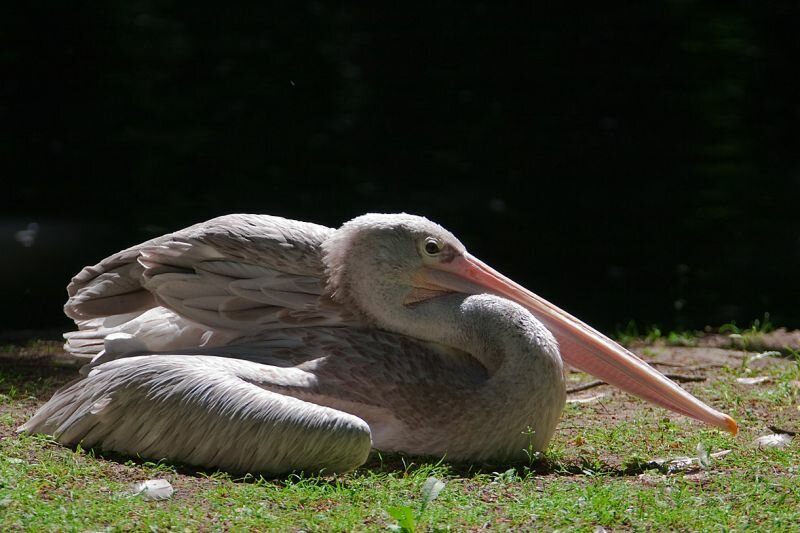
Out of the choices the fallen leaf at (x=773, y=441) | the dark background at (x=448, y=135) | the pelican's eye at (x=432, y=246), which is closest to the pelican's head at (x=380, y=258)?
the pelican's eye at (x=432, y=246)

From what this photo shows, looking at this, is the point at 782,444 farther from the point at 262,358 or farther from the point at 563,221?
the point at 563,221

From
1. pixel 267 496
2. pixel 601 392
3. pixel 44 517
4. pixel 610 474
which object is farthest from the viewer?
pixel 601 392

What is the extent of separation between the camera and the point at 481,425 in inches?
174

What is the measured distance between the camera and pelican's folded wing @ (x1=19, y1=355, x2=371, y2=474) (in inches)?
160

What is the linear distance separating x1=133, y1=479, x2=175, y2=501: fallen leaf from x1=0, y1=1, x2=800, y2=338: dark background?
14.9ft

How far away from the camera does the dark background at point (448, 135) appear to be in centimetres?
841

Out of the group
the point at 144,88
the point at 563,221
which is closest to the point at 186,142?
the point at 144,88

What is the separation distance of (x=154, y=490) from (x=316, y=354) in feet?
3.28

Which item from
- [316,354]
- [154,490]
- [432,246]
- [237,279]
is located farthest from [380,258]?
[154,490]

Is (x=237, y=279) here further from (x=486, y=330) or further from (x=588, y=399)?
(x=588, y=399)

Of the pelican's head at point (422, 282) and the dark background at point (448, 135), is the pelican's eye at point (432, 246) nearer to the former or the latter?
the pelican's head at point (422, 282)

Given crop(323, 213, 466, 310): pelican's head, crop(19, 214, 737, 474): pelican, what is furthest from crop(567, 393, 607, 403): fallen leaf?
crop(323, 213, 466, 310): pelican's head

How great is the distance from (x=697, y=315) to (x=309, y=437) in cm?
474

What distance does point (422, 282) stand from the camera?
4852 mm
